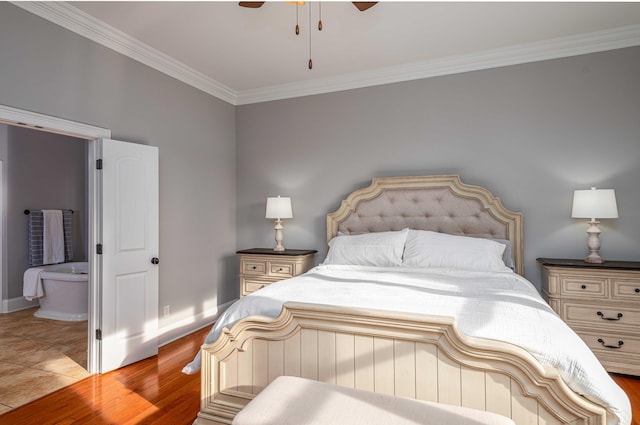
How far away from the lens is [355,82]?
3.91 meters

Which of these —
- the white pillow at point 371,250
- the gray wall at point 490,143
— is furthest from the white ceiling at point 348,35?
the white pillow at point 371,250

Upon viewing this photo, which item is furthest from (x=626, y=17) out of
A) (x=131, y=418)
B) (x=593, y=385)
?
(x=131, y=418)

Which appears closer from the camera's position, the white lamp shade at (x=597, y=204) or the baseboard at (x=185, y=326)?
the white lamp shade at (x=597, y=204)

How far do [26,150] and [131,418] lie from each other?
445 centimetres

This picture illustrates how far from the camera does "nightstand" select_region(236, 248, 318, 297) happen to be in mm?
3734

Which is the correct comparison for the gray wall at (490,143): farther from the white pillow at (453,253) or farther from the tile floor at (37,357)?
the tile floor at (37,357)

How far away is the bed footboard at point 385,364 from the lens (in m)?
1.44

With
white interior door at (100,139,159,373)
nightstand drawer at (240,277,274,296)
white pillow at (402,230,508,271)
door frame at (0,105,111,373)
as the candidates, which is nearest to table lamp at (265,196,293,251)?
nightstand drawer at (240,277,274,296)

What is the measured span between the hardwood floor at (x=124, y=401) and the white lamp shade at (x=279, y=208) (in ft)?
5.58

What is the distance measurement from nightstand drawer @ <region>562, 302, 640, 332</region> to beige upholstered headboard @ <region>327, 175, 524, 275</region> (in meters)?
0.50

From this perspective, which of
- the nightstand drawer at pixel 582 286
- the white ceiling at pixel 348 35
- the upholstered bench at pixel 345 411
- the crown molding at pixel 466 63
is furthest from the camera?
the crown molding at pixel 466 63

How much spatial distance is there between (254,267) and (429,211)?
1.94 meters

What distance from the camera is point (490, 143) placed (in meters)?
3.44

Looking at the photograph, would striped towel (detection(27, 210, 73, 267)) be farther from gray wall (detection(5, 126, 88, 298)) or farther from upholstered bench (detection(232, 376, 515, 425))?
upholstered bench (detection(232, 376, 515, 425))
